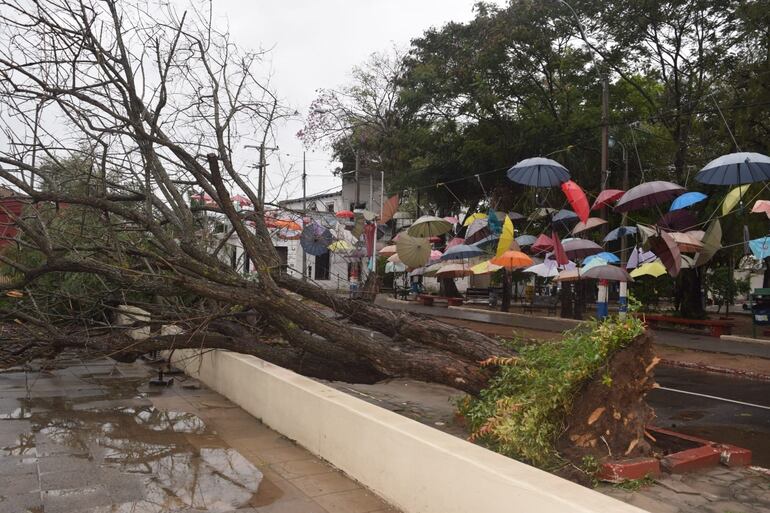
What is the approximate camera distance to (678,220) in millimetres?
16922

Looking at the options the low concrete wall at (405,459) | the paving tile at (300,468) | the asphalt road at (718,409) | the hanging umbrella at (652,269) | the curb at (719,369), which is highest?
the hanging umbrella at (652,269)

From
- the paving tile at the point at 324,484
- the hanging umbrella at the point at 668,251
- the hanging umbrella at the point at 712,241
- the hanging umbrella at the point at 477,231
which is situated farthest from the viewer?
the hanging umbrella at the point at 477,231

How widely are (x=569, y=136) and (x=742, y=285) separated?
53.3 feet

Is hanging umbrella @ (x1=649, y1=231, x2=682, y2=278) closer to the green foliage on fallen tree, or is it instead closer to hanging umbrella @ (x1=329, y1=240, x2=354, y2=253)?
hanging umbrella @ (x1=329, y1=240, x2=354, y2=253)

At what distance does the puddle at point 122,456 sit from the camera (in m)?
4.65

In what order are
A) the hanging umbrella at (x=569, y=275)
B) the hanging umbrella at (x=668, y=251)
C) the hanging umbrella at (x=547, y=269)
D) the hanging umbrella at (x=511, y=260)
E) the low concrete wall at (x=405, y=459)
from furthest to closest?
the hanging umbrella at (x=547, y=269)
the hanging umbrella at (x=569, y=275)
the hanging umbrella at (x=511, y=260)
the hanging umbrella at (x=668, y=251)
the low concrete wall at (x=405, y=459)

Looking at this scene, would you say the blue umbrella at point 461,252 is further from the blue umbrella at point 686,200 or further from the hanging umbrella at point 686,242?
Answer: the blue umbrella at point 686,200

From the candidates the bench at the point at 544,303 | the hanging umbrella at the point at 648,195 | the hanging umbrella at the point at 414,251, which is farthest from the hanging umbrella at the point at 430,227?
the bench at the point at 544,303

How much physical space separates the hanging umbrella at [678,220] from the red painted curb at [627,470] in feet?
42.4

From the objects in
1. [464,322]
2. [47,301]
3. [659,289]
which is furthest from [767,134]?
[47,301]

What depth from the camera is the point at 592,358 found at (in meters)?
4.96

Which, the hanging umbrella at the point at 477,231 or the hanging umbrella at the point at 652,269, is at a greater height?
the hanging umbrella at the point at 477,231

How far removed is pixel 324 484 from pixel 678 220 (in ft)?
48.7

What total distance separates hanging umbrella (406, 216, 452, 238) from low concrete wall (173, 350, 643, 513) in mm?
13077
